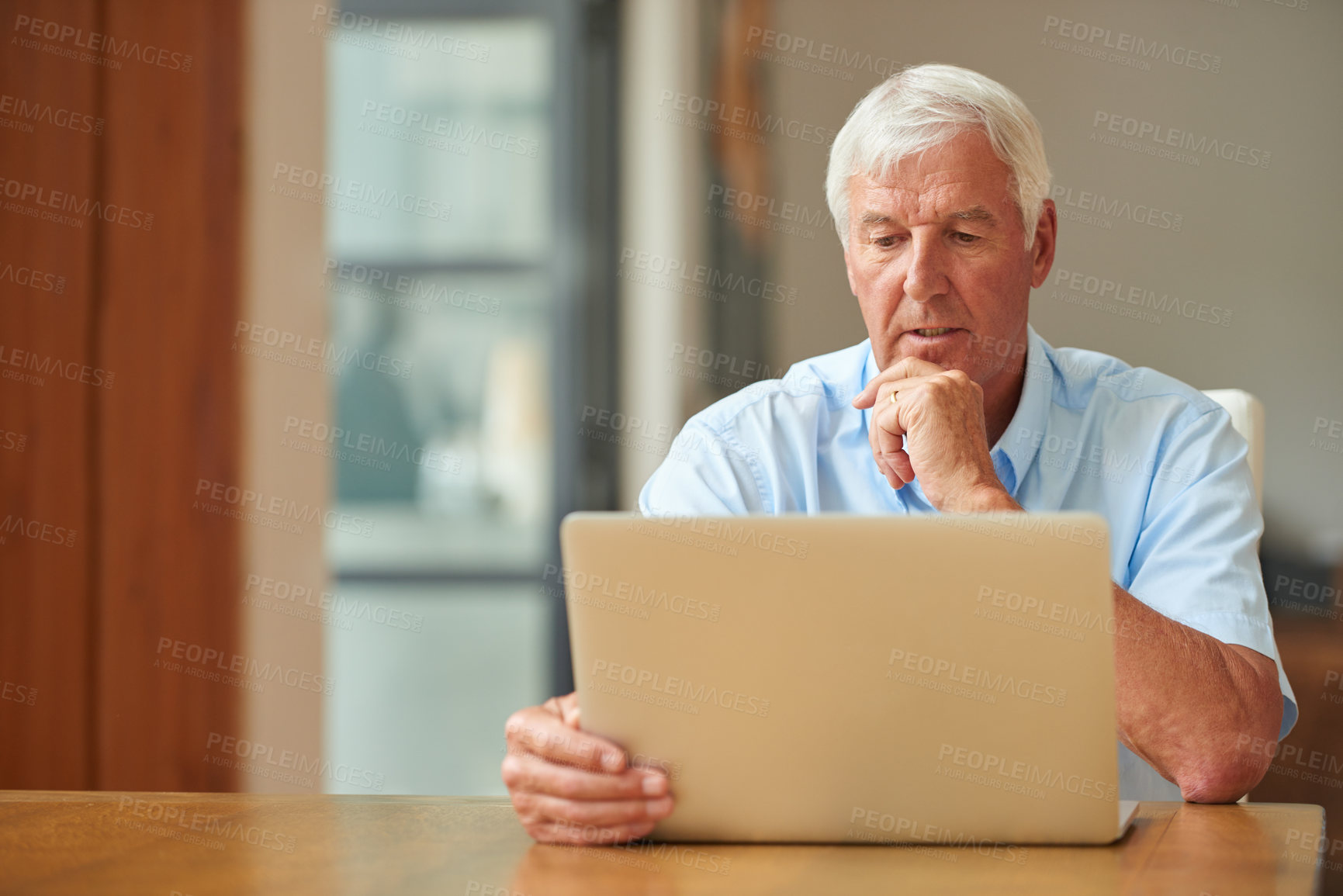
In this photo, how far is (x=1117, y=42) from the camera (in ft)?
10.3

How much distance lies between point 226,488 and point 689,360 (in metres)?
1.26

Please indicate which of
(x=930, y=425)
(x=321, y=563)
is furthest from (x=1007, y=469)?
(x=321, y=563)

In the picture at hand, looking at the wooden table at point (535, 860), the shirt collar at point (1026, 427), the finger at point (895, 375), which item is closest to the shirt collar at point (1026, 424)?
the shirt collar at point (1026, 427)

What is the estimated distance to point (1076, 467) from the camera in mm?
1434

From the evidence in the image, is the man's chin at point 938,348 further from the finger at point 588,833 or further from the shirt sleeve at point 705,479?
the finger at point 588,833

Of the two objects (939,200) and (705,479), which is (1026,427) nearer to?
(939,200)

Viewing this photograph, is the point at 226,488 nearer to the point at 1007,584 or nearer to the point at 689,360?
the point at 689,360

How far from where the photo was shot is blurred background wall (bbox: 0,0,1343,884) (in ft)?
8.80

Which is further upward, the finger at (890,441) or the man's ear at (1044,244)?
the man's ear at (1044,244)

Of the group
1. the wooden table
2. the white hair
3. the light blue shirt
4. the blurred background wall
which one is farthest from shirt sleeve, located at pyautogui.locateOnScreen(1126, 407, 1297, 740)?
the blurred background wall

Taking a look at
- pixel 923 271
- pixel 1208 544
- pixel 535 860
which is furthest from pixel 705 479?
pixel 535 860

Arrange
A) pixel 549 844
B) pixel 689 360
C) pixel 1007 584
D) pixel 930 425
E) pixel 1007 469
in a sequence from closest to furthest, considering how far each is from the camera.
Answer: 1. pixel 1007 584
2. pixel 549 844
3. pixel 930 425
4. pixel 1007 469
5. pixel 689 360

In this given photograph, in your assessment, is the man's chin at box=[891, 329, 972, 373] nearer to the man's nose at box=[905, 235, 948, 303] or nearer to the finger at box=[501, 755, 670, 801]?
the man's nose at box=[905, 235, 948, 303]

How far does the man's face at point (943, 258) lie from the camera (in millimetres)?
1429
